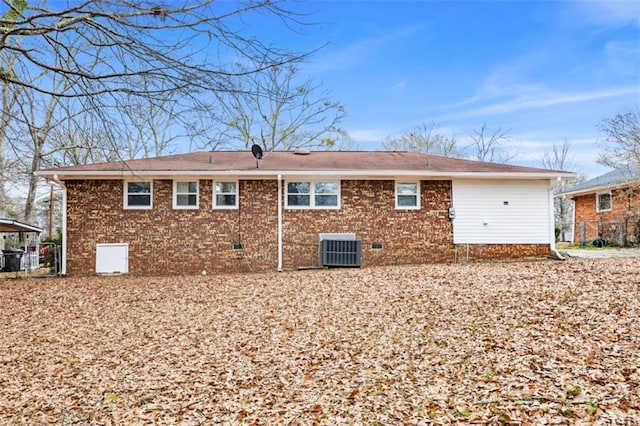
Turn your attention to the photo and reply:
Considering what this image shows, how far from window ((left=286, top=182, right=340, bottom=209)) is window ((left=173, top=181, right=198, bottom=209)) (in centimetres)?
279

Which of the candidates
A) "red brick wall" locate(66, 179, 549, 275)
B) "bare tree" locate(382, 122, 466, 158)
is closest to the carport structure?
"red brick wall" locate(66, 179, 549, 275)

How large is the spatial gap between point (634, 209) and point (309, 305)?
59.6 ft

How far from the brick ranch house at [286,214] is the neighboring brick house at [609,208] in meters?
7.77

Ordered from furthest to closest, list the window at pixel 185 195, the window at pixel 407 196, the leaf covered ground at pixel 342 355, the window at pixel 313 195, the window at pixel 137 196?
the window at pixel 407 196 → the window at pixel 313 195 → the window at pixel 185 195 → the window at pixel 137 196 → the leaf covered ground at pixel 342 355

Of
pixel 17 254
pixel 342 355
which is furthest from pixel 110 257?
pixel 342 355

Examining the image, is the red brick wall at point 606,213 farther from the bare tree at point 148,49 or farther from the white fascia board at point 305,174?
the bare tree at point 148,49

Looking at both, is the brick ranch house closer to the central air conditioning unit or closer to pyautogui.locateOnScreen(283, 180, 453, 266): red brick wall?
pyautogui.locateOnScreen(283, 180, 453, 266): red brick wall

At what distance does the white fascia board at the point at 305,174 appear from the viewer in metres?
12.2

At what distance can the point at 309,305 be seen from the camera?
7.09 metres

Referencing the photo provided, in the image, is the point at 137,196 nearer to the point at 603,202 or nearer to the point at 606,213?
the point at 606,213

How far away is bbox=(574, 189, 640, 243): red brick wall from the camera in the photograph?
18641 mm

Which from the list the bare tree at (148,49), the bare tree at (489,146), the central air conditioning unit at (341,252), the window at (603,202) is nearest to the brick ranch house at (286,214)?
the central air conditioning unit at (341,252)

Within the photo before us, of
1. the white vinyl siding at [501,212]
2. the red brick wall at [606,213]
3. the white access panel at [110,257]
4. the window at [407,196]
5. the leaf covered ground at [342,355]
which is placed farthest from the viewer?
the red brick wall at [606,213]

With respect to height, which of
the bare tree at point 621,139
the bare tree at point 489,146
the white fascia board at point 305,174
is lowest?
the white fascia board at point 305,174
